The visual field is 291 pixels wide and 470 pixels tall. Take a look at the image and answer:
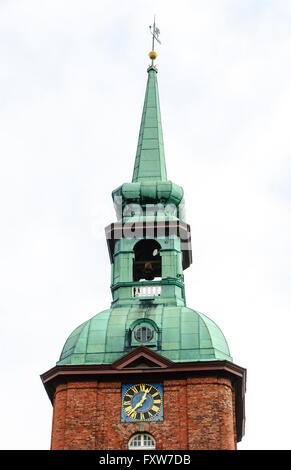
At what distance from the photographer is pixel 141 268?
50.3 metres

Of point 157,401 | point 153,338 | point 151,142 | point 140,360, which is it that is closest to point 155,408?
point 157,401

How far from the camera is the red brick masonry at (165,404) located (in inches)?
1638

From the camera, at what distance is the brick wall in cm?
4153

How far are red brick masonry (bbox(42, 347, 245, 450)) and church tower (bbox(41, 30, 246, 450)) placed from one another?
39 mm

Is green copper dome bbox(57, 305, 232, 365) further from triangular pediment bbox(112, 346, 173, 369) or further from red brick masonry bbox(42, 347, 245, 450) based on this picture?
red brick masonry bbox(42, 347, 245, 450)

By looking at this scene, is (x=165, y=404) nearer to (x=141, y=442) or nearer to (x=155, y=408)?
(x=155, y=408)

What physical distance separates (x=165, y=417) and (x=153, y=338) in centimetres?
358

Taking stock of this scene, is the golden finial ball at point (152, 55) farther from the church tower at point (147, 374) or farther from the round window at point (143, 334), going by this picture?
the round window at point (143, 334)

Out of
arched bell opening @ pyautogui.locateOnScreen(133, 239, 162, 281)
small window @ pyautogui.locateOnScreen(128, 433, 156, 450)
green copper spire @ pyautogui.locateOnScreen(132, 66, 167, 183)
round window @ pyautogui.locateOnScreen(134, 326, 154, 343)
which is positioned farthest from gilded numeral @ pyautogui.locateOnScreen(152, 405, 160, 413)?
green copper spire @ pyautogui.locateOnScreen(132, 66, 167, 183)

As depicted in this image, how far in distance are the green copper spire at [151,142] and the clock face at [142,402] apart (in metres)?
11.9

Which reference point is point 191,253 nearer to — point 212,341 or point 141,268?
point 141,268

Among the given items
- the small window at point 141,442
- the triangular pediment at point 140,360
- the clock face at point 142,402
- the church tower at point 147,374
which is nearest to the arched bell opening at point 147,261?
the church tower at point 147,374
